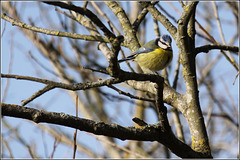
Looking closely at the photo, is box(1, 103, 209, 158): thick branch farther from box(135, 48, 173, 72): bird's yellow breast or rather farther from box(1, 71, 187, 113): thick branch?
box(135, 48, 173, 72): bird's yellow breast

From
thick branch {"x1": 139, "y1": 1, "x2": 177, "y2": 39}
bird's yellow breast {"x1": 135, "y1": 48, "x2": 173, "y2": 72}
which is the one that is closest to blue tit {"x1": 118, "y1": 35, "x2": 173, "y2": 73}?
bird's yellow breast {"x1": 135, "y1": 48, "x2": 173, "y2": 72}

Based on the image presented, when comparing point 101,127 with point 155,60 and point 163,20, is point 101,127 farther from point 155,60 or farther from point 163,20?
point 155,60

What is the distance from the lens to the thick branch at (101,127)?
1.36 metres

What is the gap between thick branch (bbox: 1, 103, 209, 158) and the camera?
136cm

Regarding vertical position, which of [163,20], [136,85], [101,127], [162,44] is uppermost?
[162,44]

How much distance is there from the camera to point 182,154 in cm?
177

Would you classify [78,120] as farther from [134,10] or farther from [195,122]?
[134,10]

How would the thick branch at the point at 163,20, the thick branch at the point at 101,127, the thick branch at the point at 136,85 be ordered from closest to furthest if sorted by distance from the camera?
the thick branch at the point at 101,127, the thick branch at the point at 136,85, the thick branch at the point at 163,20

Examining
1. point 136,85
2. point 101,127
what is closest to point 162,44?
point 136,85

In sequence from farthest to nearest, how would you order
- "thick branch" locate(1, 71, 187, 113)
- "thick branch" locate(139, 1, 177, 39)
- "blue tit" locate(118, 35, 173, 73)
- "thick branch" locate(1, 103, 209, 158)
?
1. "blue tit" locate(118, 35, 173, 73)
2. "thick branch" locate(139, 1, 177, 39)
3. "thick branch" locate(1, 71, 187, 113)
4. "thick branch" locate(1, 103, 209, 158)

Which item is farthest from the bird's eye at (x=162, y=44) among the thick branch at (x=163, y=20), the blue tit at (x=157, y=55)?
the thick branch at (x=163, y=20)

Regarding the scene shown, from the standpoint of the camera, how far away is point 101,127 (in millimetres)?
1502

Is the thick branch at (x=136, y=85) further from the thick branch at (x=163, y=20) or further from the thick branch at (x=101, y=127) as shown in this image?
the thick branch at (x=163, y=20)

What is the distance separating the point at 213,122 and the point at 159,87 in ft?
19.0
